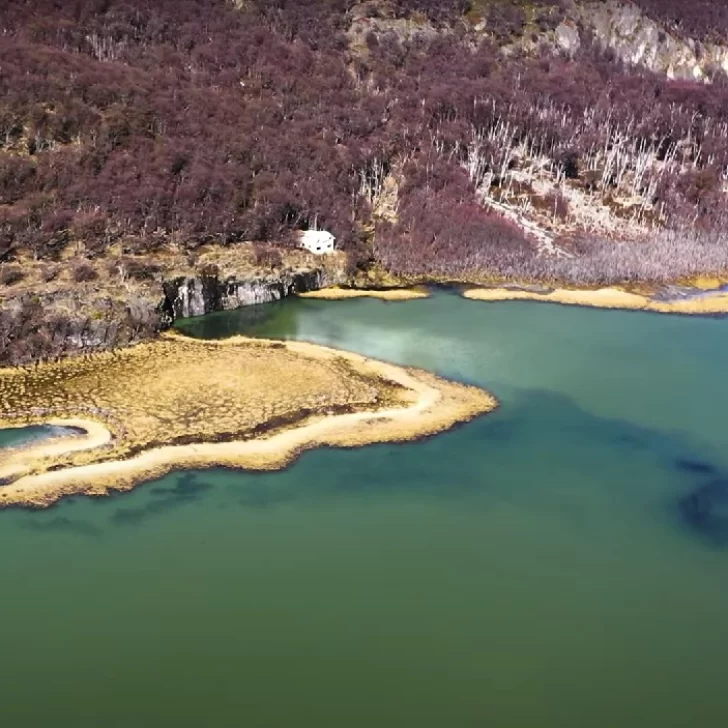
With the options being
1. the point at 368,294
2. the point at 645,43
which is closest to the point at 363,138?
the point at 368,294

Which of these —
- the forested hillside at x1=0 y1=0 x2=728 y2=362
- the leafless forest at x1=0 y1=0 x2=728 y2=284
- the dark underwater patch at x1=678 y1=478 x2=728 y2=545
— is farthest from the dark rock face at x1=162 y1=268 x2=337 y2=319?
the dark underwater patch at x1=678 y1=478 x2=728 y2=545

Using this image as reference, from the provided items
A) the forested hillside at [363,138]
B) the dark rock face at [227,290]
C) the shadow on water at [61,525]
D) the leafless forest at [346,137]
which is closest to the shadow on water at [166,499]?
the shadow on water at [61,525]

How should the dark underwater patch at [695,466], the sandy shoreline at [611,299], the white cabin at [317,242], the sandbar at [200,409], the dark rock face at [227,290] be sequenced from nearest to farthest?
the sandbar at [200,409]
the dark underwater patch at [695,466]
the dark rock face at [227,290]
the sandy shoreline at [611,299]
the white cabin at [317,242]

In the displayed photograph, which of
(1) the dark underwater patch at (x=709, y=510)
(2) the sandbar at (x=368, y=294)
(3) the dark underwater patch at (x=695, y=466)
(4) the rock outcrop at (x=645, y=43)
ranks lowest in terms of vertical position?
(1) the dark underwater patch at (x=709, y=510)

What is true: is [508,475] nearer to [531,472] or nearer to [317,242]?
[531,472]

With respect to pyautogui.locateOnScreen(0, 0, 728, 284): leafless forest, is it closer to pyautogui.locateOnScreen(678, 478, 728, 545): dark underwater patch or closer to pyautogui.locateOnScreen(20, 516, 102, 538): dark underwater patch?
pyautogui.locateOnScreen(20, 516, 102, 538): dark underwater patch

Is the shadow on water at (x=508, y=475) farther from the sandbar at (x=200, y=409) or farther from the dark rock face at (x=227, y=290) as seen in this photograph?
the dark rock face at (x=227, y=290)
